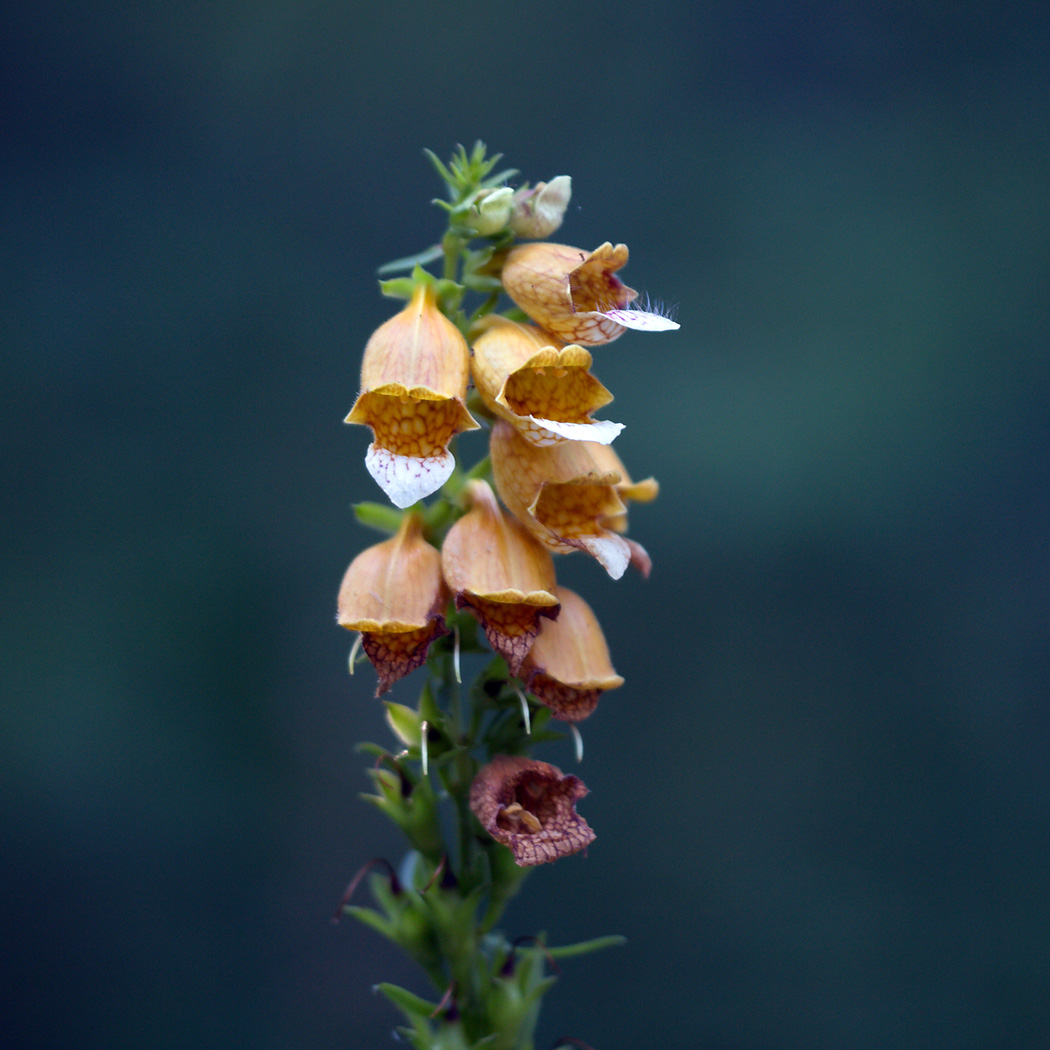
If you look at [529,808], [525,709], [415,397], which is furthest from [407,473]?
[529,808]

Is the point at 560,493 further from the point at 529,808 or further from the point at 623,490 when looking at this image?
the point at 529,808

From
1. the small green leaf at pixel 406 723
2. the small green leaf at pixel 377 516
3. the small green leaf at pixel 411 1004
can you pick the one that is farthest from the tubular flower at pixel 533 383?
the small green leaf at pixel 411 1004

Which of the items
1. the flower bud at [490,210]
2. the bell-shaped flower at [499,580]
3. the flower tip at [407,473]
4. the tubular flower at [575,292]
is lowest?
the bell-shaped flower at [499,580]

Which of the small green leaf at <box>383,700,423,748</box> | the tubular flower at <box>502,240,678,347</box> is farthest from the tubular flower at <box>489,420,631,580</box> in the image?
the small green leaf at <box>383,700,423,748</box>

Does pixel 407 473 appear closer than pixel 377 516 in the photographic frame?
Yes

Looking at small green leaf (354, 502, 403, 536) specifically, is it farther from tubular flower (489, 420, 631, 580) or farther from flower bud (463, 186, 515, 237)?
flower bud (463, 186, 515, 237)

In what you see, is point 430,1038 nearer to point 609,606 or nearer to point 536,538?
point 536,538

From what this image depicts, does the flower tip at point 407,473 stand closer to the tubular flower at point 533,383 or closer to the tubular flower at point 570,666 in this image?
the tubular flower at point 533,383
